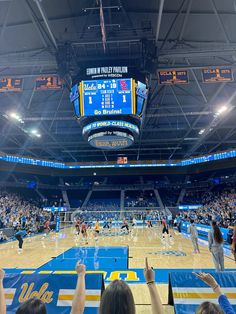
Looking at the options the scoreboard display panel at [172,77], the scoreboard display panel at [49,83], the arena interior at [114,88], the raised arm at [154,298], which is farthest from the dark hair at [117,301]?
the scoreboard display panel at [49,83]

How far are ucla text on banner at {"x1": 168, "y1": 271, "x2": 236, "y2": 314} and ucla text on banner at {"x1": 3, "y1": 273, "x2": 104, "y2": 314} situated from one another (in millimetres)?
1533

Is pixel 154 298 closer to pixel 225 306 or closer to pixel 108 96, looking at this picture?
pixel 225 306

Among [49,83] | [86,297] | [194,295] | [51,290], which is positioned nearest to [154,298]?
[86,297]

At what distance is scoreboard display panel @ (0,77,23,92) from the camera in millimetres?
11523

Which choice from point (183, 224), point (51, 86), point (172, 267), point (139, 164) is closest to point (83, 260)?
point (172, 267)

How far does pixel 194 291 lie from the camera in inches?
181

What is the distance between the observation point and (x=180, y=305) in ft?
14.4

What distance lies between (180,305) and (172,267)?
649 centimetres

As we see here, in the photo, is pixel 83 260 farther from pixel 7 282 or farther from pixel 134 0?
pixel 134 0

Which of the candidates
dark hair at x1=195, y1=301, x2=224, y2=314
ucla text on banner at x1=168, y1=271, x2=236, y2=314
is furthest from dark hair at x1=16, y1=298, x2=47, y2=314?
ucla text on banner at x1=168, y1=271, x2=236, y2=314

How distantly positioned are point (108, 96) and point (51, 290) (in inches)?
322

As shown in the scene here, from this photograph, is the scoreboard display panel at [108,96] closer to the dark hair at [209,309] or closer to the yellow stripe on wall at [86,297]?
the yellow stripe on wall at [86,297]

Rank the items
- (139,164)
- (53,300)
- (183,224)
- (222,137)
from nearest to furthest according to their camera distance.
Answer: (53,300) < (183,224) < (222,137) < (139,164)

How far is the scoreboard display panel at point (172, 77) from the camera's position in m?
11.5
